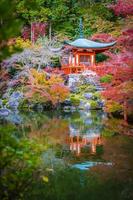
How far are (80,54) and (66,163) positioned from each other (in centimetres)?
2689

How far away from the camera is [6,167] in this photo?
4.82m

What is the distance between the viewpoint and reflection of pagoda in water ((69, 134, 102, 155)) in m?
13.7

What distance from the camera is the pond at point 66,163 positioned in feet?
15.5

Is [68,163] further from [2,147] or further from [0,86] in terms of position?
[0,86]

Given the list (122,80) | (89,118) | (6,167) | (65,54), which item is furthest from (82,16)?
(6,167)

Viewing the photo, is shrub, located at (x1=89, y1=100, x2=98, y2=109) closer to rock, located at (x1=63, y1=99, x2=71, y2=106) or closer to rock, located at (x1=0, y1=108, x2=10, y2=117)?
rock, located at (x1=63, y1=99, x2=71, y2=106)

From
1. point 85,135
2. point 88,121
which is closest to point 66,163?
point 85,135

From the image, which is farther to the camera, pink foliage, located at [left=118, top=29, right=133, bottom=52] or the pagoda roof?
the pagoda roof

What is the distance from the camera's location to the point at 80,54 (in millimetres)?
37688

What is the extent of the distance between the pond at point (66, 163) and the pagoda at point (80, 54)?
53.0 feet

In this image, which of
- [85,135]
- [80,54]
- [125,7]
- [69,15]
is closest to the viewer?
[125,7]

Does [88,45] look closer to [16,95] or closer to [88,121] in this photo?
[16,95]

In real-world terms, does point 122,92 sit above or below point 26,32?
above

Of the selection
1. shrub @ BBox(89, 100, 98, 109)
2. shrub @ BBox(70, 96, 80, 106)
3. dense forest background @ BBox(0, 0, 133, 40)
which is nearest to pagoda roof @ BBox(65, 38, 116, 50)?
dense forest background @ BBox(0, 0, 133, 40)
